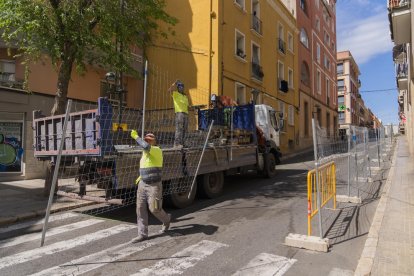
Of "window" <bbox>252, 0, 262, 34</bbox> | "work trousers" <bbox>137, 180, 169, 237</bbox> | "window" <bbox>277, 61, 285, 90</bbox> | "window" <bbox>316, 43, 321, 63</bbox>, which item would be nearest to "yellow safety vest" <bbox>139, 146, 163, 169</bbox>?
"work trousers" <bbox>137, 180, 169, 237</bbox>

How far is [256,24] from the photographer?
22578 mm

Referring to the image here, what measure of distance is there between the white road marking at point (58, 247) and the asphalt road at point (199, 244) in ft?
0.05

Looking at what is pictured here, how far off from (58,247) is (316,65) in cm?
3422

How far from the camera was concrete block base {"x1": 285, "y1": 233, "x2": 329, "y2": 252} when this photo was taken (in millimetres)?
5566

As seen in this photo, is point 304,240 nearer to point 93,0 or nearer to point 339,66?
point 93,0

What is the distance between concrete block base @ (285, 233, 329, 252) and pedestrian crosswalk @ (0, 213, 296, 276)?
53 centimetres

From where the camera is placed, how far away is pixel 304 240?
5723 mm

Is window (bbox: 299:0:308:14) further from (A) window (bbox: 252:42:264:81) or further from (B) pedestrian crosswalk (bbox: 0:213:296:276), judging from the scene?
(B) pedestrian crosswalk (bbox: 0:213:296:276)

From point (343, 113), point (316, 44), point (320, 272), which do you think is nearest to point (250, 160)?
point (320, 272)

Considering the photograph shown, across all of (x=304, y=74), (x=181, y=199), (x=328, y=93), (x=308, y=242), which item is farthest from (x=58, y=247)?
(x=328, y=93)

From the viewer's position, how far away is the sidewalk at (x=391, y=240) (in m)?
4.66

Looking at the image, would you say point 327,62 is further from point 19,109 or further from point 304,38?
point 19,109

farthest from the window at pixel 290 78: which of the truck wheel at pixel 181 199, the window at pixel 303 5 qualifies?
the truck wheel at pixel 181 199

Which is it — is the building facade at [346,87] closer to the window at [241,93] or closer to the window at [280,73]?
the window at [280,73]
